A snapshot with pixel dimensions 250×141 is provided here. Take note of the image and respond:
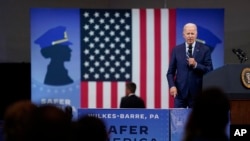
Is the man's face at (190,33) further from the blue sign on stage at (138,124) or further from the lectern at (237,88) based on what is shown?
the blue sign on stage at (138,124)

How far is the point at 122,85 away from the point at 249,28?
4518mm

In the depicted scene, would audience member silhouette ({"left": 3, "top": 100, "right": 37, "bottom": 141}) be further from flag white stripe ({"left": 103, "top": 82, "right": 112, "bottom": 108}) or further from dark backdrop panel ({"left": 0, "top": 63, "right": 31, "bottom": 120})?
dark backdrop panel ({"left": 0, "top": 63, "right": 31, "bottom": 120})

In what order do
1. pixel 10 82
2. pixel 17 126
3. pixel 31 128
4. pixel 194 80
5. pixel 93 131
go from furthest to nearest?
1. pixel 10 82
2. pixel 194 80
3. pixel 93 131
4. pixel 17 126
5. pixel 31 128

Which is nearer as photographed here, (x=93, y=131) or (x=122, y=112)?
(x=93, y=131)

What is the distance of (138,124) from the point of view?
6.70m

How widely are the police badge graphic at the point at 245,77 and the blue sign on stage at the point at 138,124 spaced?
902 millimetres

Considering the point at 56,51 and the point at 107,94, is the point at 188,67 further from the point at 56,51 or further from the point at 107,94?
the point at 56,51

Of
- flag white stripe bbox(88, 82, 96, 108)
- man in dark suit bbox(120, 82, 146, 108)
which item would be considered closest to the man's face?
man in dark suit bbox(120, 82, 146, 108)

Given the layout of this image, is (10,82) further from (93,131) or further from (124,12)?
(93,131)

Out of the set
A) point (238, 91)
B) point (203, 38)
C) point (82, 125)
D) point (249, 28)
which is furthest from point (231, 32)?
point (82, 125)

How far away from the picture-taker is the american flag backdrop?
8.71m

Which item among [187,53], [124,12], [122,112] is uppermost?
[124,12]

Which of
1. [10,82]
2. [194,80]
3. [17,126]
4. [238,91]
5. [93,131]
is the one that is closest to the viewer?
[17,126]

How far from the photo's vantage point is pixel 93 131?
2676 mm
